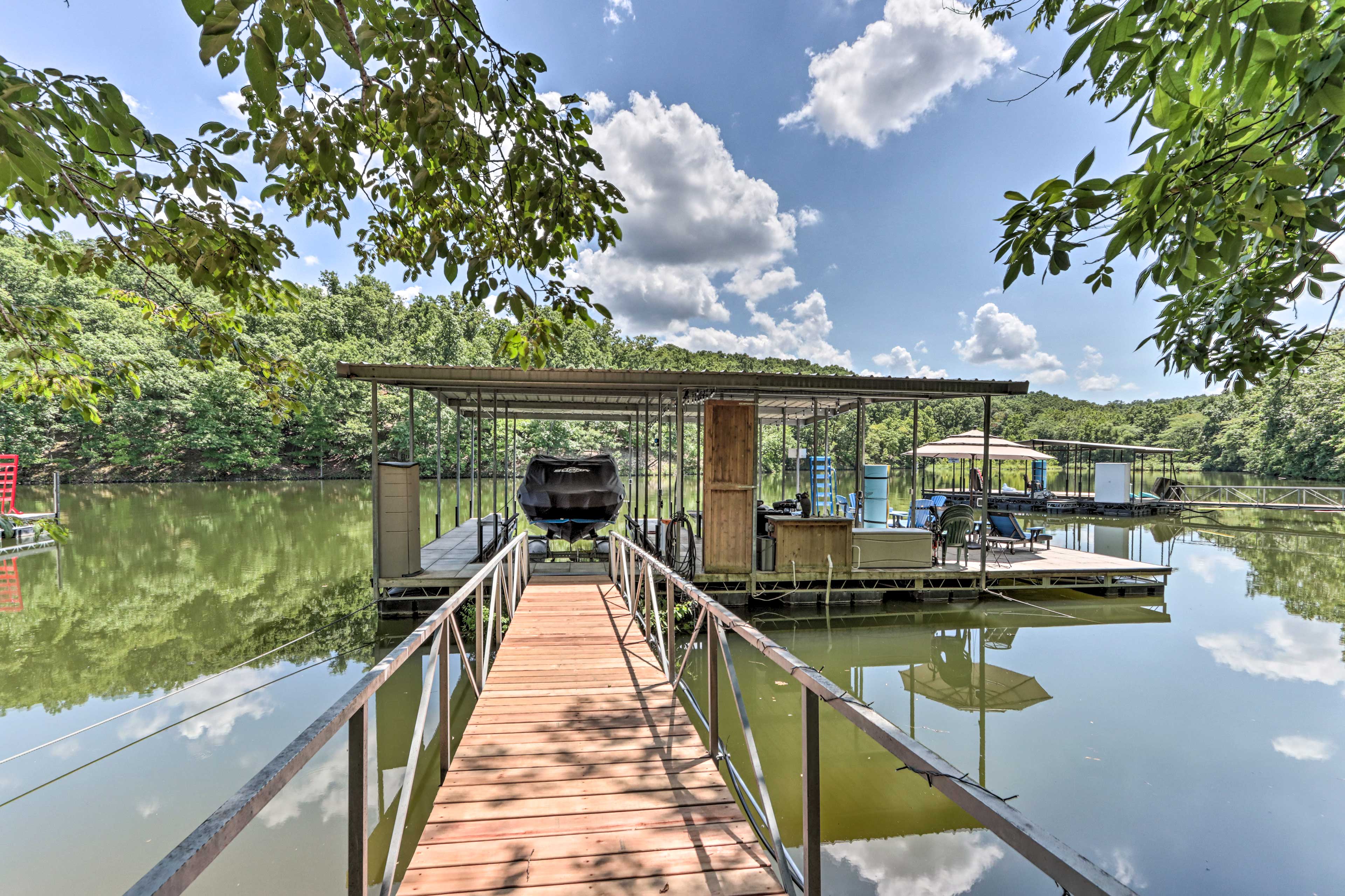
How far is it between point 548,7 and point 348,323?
179ft

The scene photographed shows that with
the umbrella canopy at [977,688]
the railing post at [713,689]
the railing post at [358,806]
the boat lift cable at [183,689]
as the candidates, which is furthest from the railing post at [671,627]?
the boat lift cable at [183,689]

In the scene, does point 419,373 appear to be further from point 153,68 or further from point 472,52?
point 472,52

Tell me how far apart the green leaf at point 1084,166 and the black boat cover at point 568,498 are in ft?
24.0

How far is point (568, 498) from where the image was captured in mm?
8484

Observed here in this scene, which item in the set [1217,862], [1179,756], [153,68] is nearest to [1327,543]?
[1179,756]

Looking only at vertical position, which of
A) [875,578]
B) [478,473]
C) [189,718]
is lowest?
[189,718]

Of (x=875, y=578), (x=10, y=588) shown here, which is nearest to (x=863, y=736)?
(x=875, y=578)

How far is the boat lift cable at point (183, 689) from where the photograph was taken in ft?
14.4

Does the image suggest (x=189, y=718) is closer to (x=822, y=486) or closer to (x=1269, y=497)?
(x=822, y=486)

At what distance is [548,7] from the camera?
3506 mm

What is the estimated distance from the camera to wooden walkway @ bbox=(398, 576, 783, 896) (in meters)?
2.07

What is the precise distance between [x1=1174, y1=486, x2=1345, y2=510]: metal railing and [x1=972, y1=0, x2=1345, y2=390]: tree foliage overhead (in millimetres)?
24950

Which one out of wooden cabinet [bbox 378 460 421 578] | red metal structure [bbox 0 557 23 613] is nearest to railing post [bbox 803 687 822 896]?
wooden cabinet [bbox 378 460 421 578]

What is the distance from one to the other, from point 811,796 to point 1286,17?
238 cm
